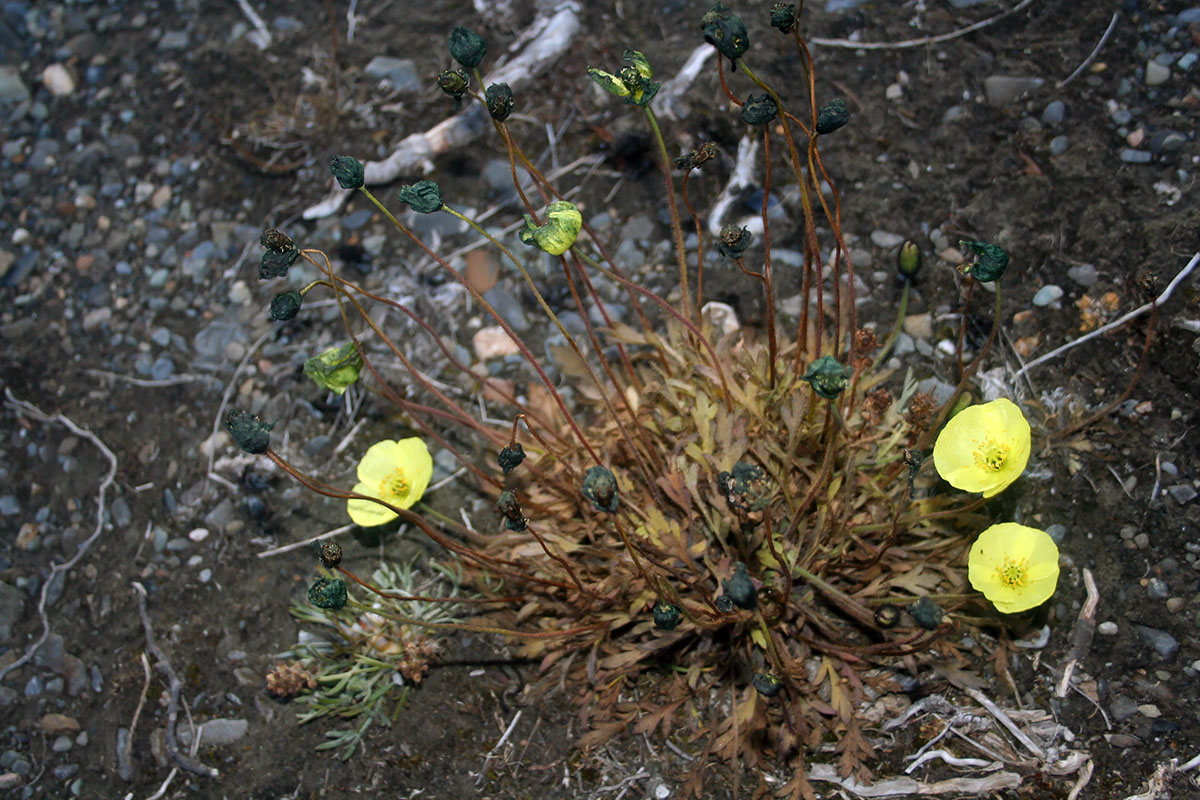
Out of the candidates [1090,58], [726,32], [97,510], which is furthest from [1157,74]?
[97,510]

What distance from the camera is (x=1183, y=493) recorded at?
238 cm

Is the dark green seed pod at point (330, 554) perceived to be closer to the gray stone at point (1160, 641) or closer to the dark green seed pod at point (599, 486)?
the dark green seed pod at point (599, 486)

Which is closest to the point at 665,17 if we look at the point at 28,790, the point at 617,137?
the point at 617,137

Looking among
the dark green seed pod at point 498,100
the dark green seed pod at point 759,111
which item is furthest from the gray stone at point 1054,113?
the dark green seed pod at point 498,100

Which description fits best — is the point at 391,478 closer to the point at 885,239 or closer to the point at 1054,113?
the point at 885,239

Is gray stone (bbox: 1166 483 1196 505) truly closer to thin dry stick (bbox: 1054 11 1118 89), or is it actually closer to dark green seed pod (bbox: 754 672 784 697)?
dark green seed pod (bbox: 754 672 784 697)

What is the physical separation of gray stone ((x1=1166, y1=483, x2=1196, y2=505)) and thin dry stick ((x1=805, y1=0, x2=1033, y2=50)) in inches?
73.9

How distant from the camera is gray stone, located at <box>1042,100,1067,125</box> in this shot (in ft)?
10.0

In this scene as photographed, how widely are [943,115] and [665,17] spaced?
4.16 ft

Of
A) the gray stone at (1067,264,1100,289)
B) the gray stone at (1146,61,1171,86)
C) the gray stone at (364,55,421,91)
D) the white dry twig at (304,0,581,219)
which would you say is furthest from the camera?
the gray stone at (364,55,421,91)

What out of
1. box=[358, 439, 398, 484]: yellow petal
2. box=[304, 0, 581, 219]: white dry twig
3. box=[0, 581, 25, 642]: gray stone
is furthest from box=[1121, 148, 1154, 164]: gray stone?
box=[0, 581, 25, 642]: gray stone

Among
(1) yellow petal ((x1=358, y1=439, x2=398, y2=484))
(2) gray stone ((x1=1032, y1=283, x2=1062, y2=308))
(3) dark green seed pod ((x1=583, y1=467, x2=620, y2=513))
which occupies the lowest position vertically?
(2) gray stone ((x1=1032, y1=283, x2=1062, y2=308))

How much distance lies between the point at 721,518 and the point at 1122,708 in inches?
43.3

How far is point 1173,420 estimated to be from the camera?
247 cm
